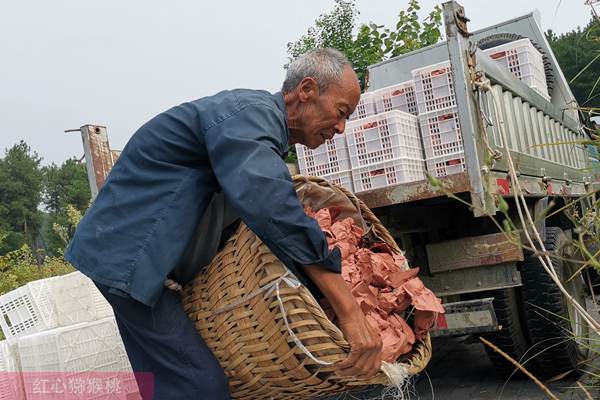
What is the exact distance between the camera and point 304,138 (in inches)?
94.2

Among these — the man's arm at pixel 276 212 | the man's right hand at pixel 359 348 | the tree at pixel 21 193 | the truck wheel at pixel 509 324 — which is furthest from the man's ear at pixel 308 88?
the tree at pixel 21 193

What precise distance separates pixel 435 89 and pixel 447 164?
519 mm

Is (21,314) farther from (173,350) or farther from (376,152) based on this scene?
(173,350)

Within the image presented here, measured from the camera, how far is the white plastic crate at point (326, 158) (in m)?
4.67

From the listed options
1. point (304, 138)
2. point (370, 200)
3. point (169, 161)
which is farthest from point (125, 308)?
point (370, 200)

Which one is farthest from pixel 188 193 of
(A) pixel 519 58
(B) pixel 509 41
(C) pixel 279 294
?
(B) pixel 509 41

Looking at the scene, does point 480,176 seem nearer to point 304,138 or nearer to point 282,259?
point 304,138

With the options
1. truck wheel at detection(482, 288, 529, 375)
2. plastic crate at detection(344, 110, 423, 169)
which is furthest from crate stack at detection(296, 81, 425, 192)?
truck wheel at detection(482, 288, 529, 375)

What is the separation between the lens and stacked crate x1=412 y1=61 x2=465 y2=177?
431cm

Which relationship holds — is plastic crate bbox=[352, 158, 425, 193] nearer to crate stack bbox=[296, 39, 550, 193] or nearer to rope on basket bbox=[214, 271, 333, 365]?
crate stack bbox=[296, 39, 550, 193]

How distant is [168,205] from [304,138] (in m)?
0.58

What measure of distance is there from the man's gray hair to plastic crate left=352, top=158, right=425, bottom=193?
202 cm

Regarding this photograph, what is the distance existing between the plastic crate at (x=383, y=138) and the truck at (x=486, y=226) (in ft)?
0.93

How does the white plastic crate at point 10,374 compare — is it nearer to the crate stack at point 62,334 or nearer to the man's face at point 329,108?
the crate stack at point 62,334
